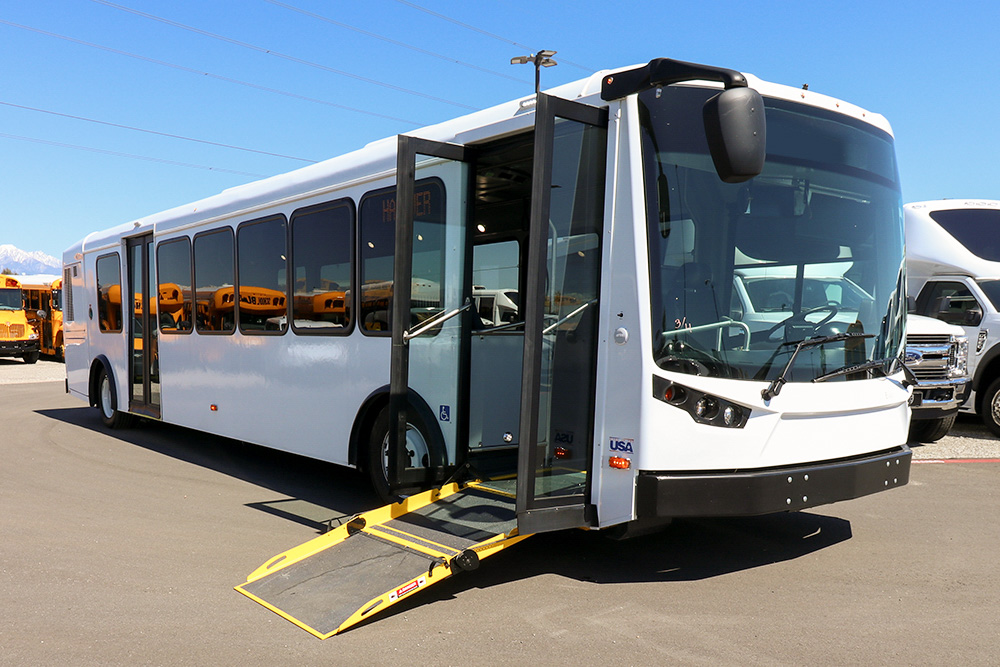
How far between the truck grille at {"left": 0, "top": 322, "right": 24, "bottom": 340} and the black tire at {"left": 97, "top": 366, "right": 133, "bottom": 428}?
18110 millimetres

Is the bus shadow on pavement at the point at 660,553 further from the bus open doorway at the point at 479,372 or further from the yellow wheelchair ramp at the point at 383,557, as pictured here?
the bus open doorway at the point at 479,372

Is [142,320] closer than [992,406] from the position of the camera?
Yes

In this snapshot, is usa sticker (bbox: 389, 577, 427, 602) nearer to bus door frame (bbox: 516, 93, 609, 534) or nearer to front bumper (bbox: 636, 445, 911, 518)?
bus door frame (bbox: 516, 93, 609, 534)

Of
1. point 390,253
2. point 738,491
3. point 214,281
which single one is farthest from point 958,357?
point 214,281

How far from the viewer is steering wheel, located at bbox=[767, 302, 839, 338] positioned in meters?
4.70

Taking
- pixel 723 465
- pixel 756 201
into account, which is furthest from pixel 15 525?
pixel 756 201

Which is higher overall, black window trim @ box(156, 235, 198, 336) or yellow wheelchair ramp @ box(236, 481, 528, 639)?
black window trim @ box(156, 235, 198, 336)

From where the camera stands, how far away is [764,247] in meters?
4.70

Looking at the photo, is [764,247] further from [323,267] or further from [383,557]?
Result: [323,267]

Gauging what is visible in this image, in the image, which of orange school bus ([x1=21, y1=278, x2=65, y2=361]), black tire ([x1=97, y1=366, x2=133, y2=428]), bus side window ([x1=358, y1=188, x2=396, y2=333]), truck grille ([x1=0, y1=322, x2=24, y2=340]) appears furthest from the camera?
orange school bus ([x1=21, y1=278, x2=65, y2=361])

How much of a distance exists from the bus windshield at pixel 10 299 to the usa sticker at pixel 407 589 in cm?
2798

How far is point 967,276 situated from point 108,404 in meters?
12.2

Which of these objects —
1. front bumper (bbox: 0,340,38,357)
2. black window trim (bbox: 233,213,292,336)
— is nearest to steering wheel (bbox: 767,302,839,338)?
black window trim (bbox: 233,213,292,336)

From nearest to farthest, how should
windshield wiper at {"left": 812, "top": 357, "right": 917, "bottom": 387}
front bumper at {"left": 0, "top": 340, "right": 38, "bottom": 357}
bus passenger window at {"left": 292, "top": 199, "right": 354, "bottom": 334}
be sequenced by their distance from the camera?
windshield wiper at {"left": 812, "top": 357, "right": 917, "bottom": 387}, bus passenger window at {"left": 292, "top": 199, "right": 354, "bottom": 334}, front bumper at {"left": 0, "top": 340, "right": 38, "bottom": 357}
